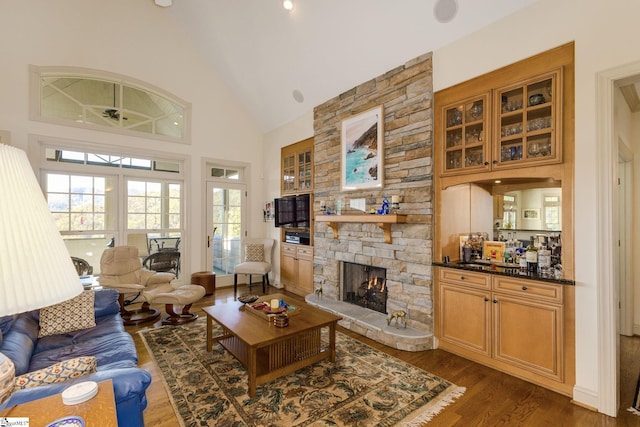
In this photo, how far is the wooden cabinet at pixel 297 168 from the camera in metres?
5.18

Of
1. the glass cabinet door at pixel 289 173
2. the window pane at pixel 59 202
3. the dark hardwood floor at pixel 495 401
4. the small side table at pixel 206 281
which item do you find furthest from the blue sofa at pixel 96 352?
the glass cabinet door at pixel 289 173

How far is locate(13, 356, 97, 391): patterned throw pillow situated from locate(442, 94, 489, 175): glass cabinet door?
10.9ft

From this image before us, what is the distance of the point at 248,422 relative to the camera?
2074 millimetres

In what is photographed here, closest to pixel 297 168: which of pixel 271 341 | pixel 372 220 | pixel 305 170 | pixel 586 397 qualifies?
pixel 305 170

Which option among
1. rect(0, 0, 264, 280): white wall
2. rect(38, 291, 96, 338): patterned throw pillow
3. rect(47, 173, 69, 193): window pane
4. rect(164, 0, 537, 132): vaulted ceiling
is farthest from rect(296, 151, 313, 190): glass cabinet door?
rect(47, 173, 69, 193): window pane

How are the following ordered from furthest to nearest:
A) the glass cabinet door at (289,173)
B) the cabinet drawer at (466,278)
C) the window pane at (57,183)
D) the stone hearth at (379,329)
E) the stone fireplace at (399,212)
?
1. the glass cabinet door at (289,173)
2. the window pane at (57,183)
3. the stone fireplace at (399,212)
4. the stone hearth at (379,329)
5. the cabinet drawer at (466,278)

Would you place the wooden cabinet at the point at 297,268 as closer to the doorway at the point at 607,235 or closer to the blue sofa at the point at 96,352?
the blue sofa at the point at 96,352

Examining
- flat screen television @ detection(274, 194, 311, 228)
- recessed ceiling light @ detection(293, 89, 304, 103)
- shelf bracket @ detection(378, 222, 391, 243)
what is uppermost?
recessed ceiling light @ detection(293, 89, 304, 103)

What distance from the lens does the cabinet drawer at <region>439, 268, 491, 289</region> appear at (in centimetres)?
283

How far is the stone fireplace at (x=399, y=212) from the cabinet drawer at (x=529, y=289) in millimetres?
705

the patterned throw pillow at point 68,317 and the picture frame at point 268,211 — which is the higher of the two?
the picture frame at point 268,211

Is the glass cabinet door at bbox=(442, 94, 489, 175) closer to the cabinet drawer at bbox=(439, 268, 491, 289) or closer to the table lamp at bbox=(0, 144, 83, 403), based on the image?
the cabinet drawer at bbox=(439, 268, 491, 289)

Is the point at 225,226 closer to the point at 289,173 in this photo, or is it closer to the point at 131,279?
the point at 289,173

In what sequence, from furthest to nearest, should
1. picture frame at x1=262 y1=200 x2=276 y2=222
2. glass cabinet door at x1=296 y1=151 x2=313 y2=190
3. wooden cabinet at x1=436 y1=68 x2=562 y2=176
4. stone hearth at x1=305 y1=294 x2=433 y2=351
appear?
1. picture frame at x1=262 y1=200 x2=276 y2=222
2. glass cabinet door at x1=296 y1=151 x2=313 y2=190
3. stone hearth at x1=305 y1=294 x2=433 y2=351
4. wooden cabinet at x1=436 y1=68 x2=562 y2=176
